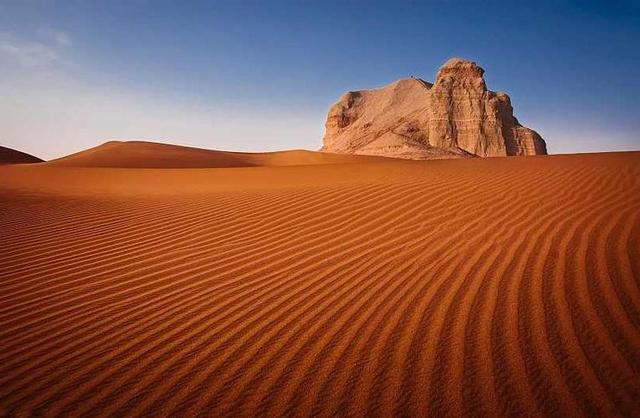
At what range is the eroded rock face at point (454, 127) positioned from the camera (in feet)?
182

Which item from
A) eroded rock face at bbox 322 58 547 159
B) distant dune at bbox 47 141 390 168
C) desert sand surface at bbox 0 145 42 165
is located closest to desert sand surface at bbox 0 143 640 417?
distant dune at bbox 47 141 390 168

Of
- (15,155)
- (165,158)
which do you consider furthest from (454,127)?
(15,155)

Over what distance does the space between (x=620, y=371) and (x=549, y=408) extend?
1.86 ft

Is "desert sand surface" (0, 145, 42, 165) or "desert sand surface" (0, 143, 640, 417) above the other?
"desert sand surface" (0, 145, 42, 165)

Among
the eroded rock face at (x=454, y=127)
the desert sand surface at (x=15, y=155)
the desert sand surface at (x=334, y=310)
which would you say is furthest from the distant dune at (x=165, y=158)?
the desert sand surface at (x=334, y=310)

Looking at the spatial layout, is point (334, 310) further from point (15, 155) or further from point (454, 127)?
point (454, 127)

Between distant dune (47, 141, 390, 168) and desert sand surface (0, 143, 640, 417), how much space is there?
23.0 m

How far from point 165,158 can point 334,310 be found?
31358mm

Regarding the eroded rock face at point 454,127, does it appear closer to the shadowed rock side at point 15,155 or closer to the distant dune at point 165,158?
the distant dune at point 165,158

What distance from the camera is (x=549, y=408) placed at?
1.94m

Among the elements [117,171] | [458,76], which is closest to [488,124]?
[458,76]

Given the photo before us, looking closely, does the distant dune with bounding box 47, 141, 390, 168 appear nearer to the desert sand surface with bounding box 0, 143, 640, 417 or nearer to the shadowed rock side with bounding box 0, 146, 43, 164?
the shadowed rock side with bounding box 0, 146, 43, 164

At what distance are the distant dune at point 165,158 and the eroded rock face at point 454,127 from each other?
64.1 ft

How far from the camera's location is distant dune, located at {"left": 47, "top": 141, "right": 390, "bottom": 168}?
28.4m
